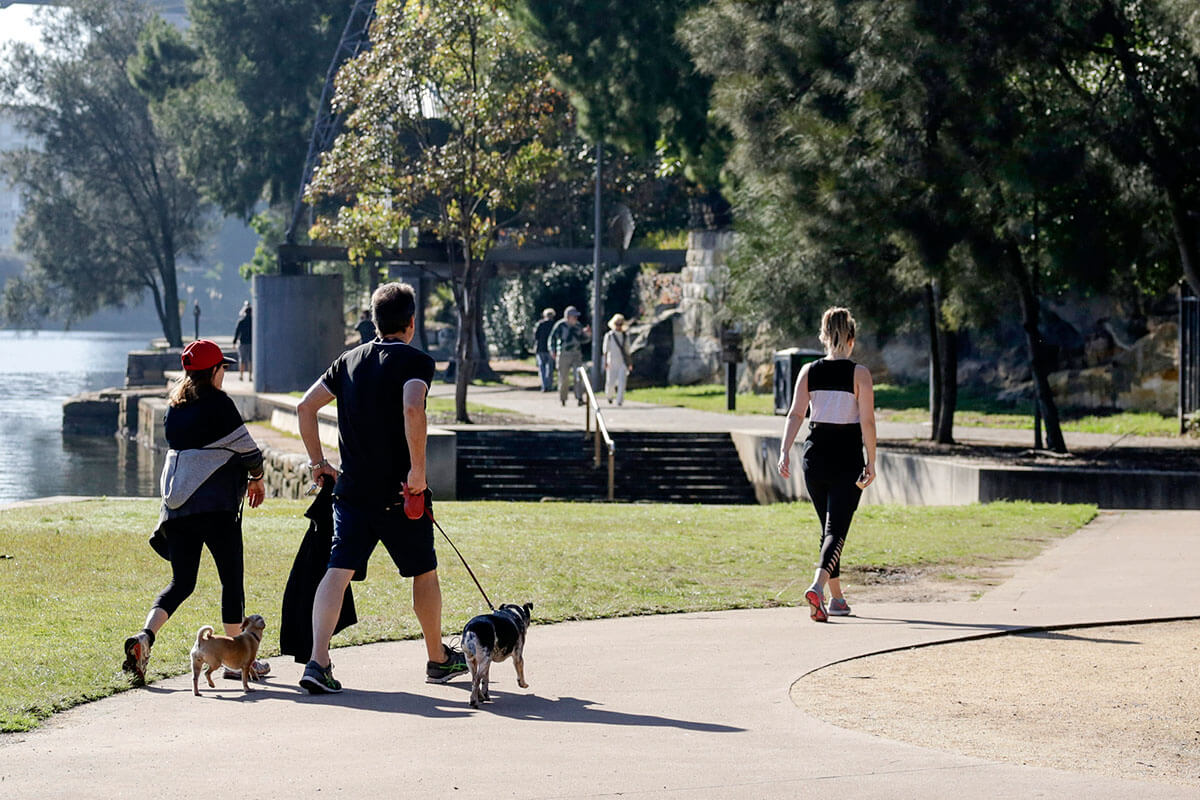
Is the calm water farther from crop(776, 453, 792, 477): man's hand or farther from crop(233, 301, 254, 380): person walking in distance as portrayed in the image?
crop(776, 453, 792, 477): man's hand

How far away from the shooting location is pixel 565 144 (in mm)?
41344

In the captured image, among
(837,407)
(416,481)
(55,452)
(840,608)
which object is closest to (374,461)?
(416,481)

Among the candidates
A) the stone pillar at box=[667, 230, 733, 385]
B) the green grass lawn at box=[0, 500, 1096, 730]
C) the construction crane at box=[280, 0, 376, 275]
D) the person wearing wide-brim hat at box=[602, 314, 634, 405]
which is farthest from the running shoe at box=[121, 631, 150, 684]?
the stone pillar at box=[667, 230, 733, 385]

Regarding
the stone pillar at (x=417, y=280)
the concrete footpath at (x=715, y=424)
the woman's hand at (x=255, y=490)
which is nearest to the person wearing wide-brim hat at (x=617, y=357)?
the concrete footpath at (x=715, y=424)

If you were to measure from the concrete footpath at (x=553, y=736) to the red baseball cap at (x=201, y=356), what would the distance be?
1.37 metres

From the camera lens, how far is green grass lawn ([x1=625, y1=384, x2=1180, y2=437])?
24547mm

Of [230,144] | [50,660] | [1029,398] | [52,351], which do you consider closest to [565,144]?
[1029,398]

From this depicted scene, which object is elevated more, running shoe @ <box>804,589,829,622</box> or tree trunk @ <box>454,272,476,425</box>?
tree trunk @ <box>454,272,476,425</box>

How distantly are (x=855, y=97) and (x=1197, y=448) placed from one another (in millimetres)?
5913

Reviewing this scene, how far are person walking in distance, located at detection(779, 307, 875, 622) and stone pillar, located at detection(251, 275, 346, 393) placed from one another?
2340 centimetres

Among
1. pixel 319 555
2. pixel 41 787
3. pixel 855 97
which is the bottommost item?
pixel 41 787

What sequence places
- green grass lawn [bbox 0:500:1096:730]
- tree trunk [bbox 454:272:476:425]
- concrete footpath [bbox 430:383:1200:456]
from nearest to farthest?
green grass lawn [bbox 0:500:1096:730] → concrete footpath [bbox 430:383:1200:456] → tree trunk [bbox 454:272:476:425]

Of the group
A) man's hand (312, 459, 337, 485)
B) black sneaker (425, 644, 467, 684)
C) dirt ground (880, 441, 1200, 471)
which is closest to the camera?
man's hand (312, 459, 337, 485)

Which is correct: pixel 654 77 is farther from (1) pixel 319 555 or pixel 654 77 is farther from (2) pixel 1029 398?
(1) pixel 319 555
